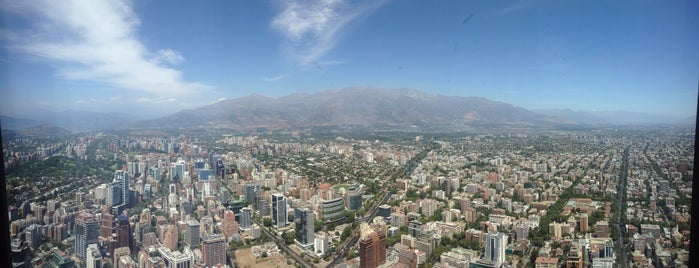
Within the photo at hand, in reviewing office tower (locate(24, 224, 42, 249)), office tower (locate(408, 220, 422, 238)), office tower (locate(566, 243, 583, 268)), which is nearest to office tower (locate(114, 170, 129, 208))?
office tower (locate(24, 224, 42, 249))

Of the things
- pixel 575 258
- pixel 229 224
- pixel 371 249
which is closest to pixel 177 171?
pixel 229 224

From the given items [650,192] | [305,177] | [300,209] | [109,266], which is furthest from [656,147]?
[305,177]

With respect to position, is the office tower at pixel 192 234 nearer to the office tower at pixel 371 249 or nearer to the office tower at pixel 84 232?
the office tower at pixel 84 232

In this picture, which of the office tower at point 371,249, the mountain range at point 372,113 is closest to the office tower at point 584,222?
the mountain range at point 372,113

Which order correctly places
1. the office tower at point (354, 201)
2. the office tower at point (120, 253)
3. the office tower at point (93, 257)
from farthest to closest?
1. the office tower at point (354, 201)
2. the office tower at point (120, 253)
3. the office tower at point (93, 257)

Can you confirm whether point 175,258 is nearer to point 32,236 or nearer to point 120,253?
point 120,253
